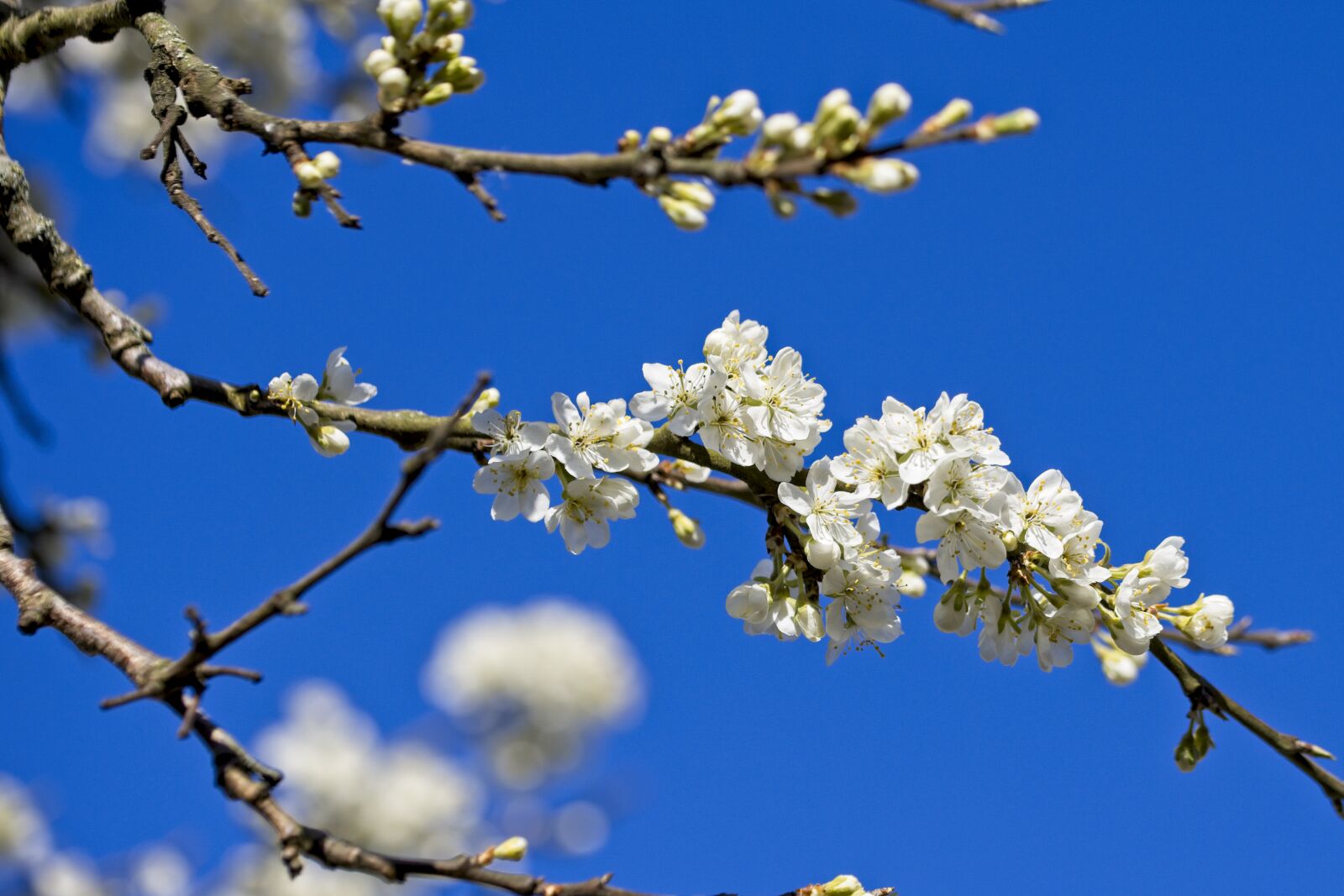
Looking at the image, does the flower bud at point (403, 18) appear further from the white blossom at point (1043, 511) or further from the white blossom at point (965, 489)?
the white blossom at point (1043, 511)

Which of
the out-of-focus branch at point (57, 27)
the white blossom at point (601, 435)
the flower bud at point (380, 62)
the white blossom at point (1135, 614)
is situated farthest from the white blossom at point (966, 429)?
the out-of-focus branch at point (57, 27)

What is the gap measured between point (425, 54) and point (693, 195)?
61cm

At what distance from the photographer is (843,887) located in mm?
1947

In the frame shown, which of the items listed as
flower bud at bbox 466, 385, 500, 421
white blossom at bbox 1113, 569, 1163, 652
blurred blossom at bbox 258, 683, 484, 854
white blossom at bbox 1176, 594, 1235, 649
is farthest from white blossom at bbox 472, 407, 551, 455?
blurred blossom at bbox 258, 683, 484, 854

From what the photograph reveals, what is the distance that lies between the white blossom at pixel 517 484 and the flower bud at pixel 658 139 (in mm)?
823

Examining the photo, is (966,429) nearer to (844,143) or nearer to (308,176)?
(844,143)

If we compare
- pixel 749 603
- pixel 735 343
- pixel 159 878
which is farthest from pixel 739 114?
pixel 159 878

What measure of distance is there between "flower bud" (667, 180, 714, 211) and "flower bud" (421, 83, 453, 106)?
1.74 feet

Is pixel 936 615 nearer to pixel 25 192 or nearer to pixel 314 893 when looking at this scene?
pixel 25 192

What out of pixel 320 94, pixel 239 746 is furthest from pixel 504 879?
pixel 320 94

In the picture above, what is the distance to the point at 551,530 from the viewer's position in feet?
7.84

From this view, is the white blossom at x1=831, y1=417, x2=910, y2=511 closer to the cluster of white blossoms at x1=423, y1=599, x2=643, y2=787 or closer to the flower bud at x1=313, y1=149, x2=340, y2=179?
the flower bud at x1=313, y1=149, x2=340, y2=179

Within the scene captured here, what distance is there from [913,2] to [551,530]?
1.23 meters

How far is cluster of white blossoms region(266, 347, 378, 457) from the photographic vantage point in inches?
88.7
